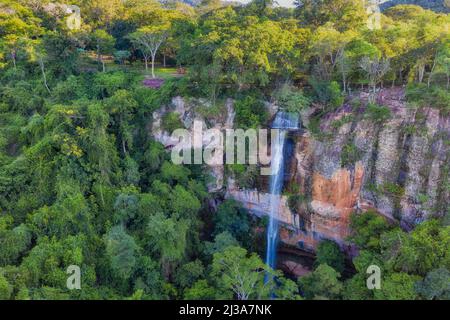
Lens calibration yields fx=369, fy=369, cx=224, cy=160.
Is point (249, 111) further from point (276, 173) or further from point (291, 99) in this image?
point (276, 173)

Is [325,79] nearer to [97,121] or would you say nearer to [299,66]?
[299,66]

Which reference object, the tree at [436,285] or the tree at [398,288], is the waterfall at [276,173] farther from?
the tree at [436,285]

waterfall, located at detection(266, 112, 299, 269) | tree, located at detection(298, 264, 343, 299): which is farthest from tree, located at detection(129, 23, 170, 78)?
tree, located at detection(298, 264, 343, 299)

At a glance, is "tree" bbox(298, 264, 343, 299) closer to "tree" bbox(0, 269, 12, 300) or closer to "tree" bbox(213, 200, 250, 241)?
"tree" bbox(213, 200, 250, 241)

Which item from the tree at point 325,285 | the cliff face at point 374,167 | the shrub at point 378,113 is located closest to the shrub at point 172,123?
the cliff face at point 374,167

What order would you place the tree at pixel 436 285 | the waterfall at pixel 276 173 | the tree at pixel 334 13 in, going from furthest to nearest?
1. the tree at pixel 334 13
2. the waterfall at pixel 276 173
3. the tree at pixel 436 285

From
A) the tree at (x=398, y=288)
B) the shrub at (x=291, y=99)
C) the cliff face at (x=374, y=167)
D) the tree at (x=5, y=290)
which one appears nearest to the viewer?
the tree at (x=5, y=290)
